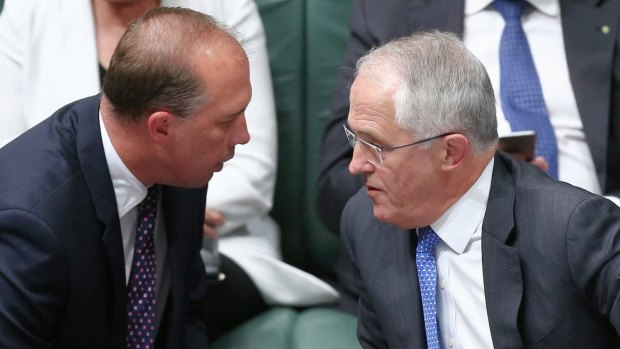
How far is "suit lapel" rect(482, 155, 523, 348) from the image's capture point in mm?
1676

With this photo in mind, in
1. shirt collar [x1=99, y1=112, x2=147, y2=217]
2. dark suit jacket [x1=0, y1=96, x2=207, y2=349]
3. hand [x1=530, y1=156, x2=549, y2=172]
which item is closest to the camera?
dark suit jacket [x1=0, y1=96, x2=207, y2=349]

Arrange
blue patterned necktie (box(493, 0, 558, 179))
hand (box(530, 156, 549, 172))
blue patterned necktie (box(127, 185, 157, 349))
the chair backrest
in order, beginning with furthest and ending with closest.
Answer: the chair backrest < blue patterned necktie (box(493, 0, 558, 179)) < hand (box(530, 156, 549, 172)) < blue patterned necktie (box(127, 185, 157, 349))

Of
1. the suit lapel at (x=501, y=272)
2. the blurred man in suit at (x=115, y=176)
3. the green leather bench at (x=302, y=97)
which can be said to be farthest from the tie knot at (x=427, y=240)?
the green leather bench at (x=302, y=97)

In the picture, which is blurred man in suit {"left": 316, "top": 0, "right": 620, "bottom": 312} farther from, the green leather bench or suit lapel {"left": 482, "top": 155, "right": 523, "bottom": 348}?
suit lapel {"left": 482, "top": 155, "right": 523, "bottom": 348}

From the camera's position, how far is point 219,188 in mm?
2453

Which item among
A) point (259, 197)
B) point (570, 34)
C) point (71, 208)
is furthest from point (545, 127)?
point (71, 208)

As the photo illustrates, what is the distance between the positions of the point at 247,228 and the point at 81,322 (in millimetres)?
755

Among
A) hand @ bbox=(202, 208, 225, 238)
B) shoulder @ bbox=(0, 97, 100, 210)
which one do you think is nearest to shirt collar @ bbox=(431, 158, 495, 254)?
shoulder @ bbox=(0, 97, 100, 210)

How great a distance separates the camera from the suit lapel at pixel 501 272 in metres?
1.68

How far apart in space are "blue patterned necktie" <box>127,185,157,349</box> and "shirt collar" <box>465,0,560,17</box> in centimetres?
88

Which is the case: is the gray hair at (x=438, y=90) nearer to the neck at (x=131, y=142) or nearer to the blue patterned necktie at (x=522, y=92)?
the neck at (x=131, y=142)

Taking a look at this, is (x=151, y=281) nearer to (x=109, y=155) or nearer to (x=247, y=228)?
(x=109, y=155)

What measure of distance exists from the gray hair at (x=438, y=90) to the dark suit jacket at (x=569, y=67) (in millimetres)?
617

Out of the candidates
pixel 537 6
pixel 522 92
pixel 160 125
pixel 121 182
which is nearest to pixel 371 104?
pixel 160 125
